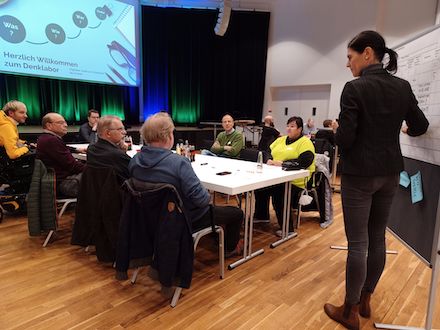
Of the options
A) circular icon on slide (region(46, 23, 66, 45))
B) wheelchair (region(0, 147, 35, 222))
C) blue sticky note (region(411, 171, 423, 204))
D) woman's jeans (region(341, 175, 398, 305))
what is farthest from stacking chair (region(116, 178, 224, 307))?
circular icon on slide (region(46, 23, 66, 45))

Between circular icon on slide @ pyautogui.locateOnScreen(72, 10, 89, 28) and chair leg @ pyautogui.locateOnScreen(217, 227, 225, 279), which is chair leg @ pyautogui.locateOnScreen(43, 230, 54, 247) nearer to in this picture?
chair leg @ pyautogui.locateOnScreen(217, 227, 225, 279)

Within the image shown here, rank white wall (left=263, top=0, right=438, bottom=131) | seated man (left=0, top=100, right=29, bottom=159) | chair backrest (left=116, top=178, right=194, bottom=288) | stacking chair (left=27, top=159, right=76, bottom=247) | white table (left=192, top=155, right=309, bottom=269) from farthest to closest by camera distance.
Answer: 1. white wall (left=263, top=0, right=438, bottom=131)
2. seated man (left=0, top=100, right=29, bottom=159)
3. stacking chair (left=27, top=159, right=76, bottom=247)
4. white table (left=192, top=155, right=309, bottom=269)
5. chair backrest (left=116, top=178, right=194, bottom=288)

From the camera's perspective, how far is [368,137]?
1.51 meters

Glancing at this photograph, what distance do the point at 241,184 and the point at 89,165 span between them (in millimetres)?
1134

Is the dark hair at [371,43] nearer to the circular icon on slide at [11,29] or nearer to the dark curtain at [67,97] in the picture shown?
the circular icon on slide at [11,29]

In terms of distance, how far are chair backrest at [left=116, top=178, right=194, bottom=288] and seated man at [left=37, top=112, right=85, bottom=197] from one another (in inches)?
48.7

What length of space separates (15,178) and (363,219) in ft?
11.9

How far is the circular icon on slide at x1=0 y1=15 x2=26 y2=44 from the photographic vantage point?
504 centimetres

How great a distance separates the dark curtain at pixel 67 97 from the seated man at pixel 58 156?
3.79m

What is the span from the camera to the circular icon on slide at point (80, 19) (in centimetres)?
585

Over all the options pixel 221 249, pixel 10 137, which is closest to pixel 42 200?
pixel 10 137

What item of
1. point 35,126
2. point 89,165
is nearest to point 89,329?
point 89,165

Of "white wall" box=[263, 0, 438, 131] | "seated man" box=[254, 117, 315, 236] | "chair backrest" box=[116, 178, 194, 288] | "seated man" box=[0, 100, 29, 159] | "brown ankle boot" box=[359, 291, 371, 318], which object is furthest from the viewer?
"white wall" box=[263, 0, 438, 131]

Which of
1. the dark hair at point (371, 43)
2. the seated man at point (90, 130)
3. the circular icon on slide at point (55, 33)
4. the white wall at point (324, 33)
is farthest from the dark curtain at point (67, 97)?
the dark hair at point (371, 43)
